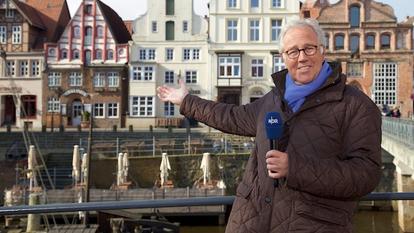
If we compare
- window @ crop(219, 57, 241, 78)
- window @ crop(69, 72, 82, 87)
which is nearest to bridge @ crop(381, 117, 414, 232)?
window @ crop(219, 57, 241, 78)

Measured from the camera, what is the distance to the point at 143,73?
123 ft

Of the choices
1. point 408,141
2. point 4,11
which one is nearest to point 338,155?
point 408,141

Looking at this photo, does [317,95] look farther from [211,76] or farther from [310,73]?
[211,76]

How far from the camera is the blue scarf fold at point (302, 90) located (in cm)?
211

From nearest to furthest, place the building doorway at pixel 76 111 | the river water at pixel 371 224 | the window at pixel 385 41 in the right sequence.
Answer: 1. the river water at pixel 371 224
2. the window at pixel 385 41
3. the building doorway at pixel 76 111

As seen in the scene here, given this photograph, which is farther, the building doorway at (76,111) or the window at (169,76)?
the building doorway at (76,111)

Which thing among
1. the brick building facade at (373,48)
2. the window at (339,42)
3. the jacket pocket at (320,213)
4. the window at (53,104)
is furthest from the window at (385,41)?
the jacket pocket at (320,213)

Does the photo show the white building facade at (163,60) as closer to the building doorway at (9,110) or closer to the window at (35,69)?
the window at (35,69)

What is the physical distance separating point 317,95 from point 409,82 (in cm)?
3775

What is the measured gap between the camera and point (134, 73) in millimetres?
37688

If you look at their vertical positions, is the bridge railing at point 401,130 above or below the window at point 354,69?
below

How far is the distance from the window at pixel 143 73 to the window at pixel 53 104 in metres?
5.89

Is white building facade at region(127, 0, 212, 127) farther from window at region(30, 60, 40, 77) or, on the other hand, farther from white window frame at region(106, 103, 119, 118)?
window at region(30, 60, 40, 77)

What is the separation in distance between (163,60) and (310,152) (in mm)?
36177
